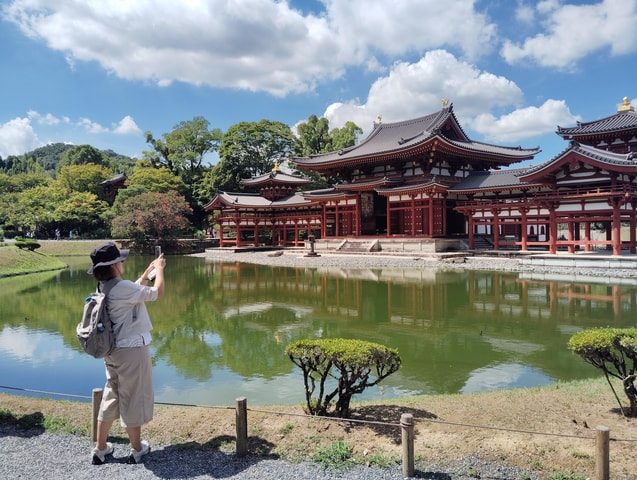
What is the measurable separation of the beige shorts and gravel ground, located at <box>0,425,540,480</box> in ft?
1.27

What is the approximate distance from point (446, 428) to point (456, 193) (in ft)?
76.7

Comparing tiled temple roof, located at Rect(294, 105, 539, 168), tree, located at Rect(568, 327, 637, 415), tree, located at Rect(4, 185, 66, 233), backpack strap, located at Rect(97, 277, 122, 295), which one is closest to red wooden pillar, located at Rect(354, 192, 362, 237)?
tiled temple roof, located at Rect(294, 105, 539, 168)

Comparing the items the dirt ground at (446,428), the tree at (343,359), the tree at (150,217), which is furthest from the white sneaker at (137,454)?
the tree at (150,217)

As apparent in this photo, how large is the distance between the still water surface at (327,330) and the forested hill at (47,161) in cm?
6309

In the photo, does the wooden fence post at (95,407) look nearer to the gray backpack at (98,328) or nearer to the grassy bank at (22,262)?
the gray backpack at (98,328)

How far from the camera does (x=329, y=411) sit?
16.4 feet

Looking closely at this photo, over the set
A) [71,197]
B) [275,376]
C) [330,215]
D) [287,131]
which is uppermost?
[287,131]

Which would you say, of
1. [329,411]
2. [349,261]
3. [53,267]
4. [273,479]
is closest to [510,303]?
[329,411]

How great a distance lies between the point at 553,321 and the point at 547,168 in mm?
12627

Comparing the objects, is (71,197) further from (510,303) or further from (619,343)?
(619,343)

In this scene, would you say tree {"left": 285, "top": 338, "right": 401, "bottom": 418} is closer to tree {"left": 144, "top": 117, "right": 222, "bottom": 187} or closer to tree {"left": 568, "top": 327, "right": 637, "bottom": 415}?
tree {"left": 568, "top": 327, "right": 637, "bottom": 415}

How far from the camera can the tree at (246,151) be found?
44.9m

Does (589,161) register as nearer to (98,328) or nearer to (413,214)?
(413,214)

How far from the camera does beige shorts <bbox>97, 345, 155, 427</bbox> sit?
3.69m
